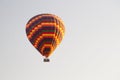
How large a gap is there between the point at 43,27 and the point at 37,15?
2326mm

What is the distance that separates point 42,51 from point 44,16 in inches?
220

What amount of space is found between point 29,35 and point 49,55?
4740 millimetres

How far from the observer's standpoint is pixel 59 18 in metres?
126

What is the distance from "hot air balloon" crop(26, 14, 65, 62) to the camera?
407 ft

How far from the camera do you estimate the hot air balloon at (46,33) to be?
12419cm

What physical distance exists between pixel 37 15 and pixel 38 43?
15.1 ft

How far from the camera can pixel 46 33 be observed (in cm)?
12450

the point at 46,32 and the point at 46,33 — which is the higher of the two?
the point at 46,32

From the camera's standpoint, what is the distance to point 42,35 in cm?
12438

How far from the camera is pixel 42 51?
124m

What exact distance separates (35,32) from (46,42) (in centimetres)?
250

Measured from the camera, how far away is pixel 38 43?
124 meters

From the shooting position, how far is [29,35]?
125688 mm

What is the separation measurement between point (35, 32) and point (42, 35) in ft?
4.83
